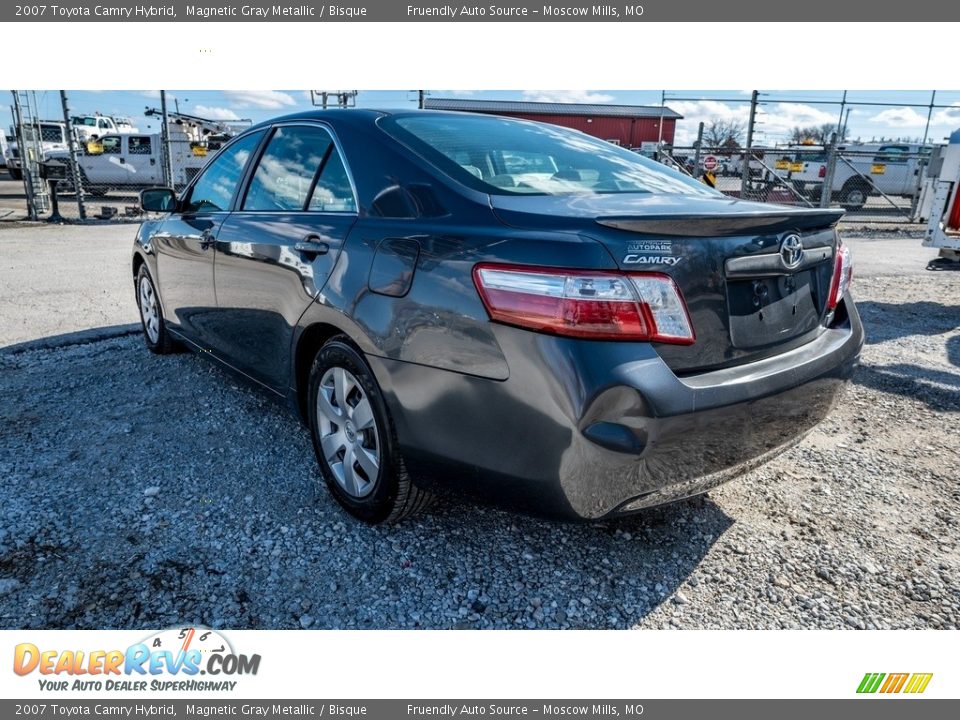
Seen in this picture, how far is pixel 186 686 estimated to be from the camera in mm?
1992

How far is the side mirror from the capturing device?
411 cm

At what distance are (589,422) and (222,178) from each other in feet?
9.35

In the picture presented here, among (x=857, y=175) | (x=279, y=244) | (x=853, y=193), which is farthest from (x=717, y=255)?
(x=853, y=193)

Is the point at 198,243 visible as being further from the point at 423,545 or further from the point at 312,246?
the point at 423,545

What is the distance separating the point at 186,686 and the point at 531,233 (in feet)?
5.53

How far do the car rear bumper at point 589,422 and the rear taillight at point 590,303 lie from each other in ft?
0.13

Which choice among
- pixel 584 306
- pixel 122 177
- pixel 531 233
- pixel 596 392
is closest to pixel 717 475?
pixel 596 392

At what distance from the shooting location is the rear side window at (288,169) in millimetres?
2910

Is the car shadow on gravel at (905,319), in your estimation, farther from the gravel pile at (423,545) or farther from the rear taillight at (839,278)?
the rear taillight at (839,278)

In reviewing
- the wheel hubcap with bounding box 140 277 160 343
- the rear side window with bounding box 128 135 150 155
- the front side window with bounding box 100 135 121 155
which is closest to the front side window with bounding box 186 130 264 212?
the wheel hubcap with bounding box 140 277 160 343

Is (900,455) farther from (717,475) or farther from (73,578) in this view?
(73,578)

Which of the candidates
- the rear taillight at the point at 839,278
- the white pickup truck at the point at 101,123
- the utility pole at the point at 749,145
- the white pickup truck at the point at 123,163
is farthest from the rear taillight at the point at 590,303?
the white pickup truck at the point at 101,123

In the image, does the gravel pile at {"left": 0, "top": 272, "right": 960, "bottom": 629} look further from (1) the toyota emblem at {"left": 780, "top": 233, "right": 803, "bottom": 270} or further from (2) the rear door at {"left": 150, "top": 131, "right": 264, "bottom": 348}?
(1) the toyota emblem at {"left": 780, "top": 233, "right": 803, "bottom": 270}

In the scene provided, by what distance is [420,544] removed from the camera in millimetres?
2555
